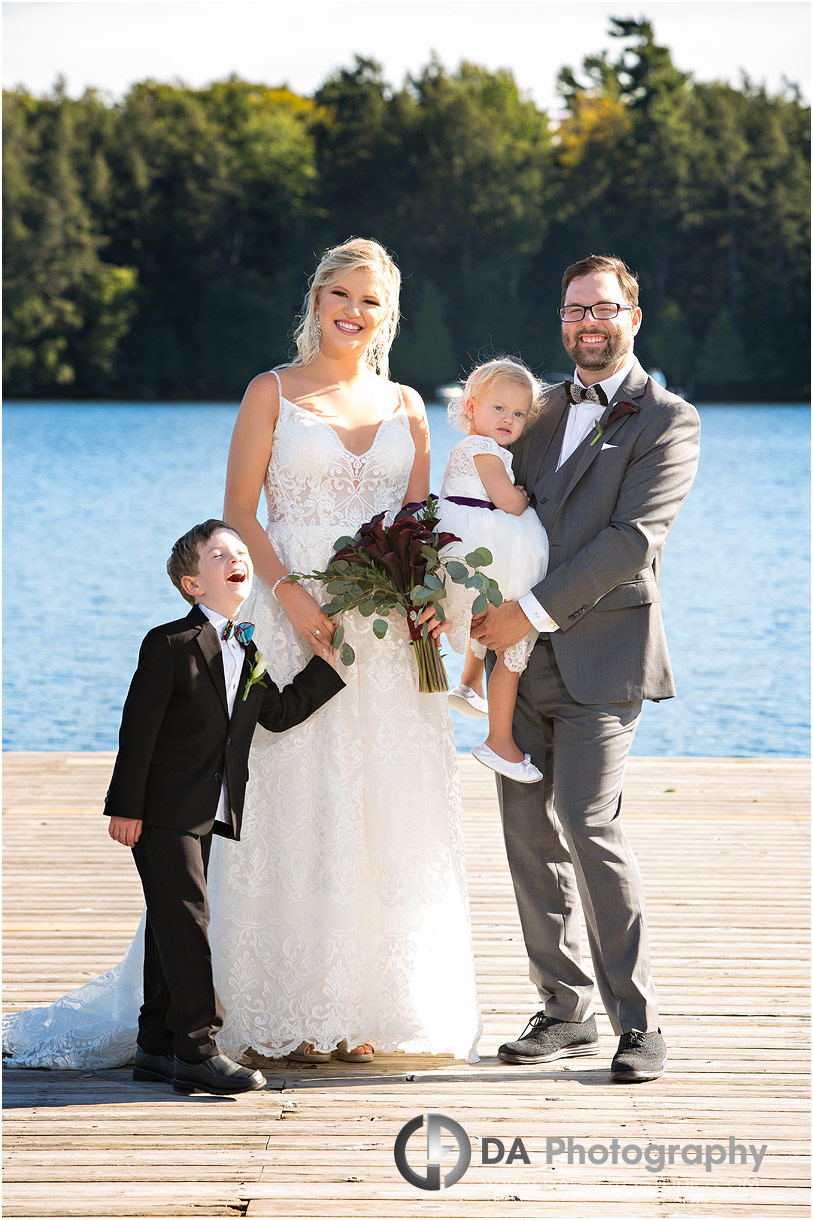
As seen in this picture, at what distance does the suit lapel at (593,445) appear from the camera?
3.35 metres

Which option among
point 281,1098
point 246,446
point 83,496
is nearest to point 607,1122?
point 281,1098

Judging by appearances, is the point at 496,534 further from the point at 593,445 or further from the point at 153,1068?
the point at 153,1068

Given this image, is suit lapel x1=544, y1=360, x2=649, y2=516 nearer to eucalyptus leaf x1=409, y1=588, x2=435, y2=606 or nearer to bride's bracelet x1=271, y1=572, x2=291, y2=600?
eucalyptus leaf x1=409, y1=588, x2=435, y2=606

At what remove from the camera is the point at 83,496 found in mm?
26297

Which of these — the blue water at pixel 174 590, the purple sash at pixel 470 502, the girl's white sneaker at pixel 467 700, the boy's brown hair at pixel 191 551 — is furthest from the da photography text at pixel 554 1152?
the blue water at pixel 174 590

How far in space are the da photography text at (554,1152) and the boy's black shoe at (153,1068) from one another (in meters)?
0.61

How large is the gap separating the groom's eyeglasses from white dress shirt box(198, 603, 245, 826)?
107cm

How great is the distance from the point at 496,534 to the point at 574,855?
2.54 feet

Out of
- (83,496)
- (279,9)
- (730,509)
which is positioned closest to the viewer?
(730,509)

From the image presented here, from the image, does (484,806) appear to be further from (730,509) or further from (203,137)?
(203,137)

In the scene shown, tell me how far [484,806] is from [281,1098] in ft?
9.35

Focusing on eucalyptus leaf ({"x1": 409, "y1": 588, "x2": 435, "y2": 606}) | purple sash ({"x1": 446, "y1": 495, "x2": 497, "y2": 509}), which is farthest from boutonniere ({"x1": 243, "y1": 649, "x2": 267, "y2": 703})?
purple sash ({"x1": 446, "y1": 495, "x2": 497, "y2": 509})

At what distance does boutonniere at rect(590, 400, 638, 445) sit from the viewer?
11.0 ft

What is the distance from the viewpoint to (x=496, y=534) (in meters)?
3.36
